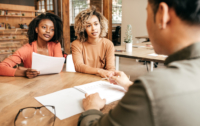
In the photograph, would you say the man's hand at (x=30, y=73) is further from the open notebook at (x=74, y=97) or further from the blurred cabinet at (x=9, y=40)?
the blurred cabinet at (x=9, y=40)

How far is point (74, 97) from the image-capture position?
0.94 m

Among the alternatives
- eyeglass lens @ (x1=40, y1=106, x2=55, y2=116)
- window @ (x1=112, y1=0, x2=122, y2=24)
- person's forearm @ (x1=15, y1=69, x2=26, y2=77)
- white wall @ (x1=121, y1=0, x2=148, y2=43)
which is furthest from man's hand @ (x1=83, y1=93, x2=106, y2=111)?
window @ (x1=112, y1=0, x2=122, y2=24)

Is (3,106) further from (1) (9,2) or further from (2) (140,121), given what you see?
(1) (9,2)

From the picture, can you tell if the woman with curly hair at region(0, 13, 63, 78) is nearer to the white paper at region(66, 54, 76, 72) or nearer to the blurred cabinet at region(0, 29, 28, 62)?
the white paper at region(66, 54, 76, 72)

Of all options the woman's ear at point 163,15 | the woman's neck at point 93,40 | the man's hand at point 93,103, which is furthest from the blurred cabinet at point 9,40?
the woman's ear at point 163,15

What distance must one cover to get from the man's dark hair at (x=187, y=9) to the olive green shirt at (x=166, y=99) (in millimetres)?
117

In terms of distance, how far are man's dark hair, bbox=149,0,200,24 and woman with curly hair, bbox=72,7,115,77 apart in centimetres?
148

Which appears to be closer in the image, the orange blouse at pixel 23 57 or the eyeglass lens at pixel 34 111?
the eyeglass lens at pixel 34 111

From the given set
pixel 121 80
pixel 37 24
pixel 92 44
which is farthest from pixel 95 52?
pixel 121 80

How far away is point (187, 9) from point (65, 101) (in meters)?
0.69

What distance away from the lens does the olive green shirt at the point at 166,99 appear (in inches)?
14.5

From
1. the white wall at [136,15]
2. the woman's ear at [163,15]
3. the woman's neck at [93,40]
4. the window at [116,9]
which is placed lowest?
the woman's neck at [93,40]

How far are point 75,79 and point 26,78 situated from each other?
384 mm

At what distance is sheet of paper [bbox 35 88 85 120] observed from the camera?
77 centimetres
